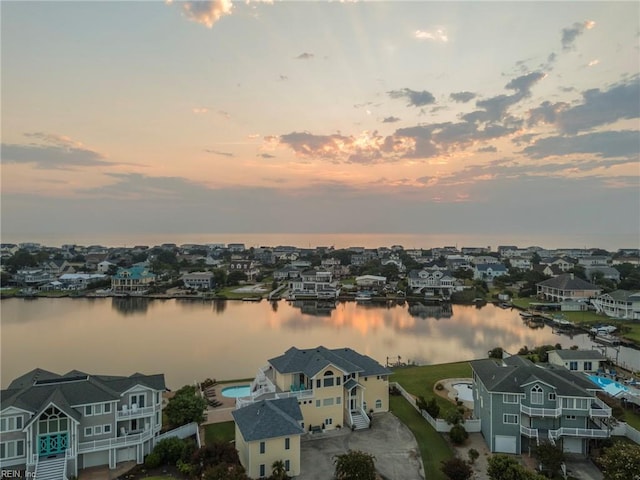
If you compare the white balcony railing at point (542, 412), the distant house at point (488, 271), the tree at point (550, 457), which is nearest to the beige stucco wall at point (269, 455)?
the tree at point (550, 457)

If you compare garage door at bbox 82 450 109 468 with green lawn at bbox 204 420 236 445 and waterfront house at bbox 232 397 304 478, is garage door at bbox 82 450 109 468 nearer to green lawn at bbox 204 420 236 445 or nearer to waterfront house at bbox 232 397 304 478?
green lawn at bbox 204 420 236 445

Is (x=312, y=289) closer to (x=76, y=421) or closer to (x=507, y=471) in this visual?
(x=76, y=421)

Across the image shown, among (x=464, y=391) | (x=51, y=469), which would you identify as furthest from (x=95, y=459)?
(x=464, y=391)

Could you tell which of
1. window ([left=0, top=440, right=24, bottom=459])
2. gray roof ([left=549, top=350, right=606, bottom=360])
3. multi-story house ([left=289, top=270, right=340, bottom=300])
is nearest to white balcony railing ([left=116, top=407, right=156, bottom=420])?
window ([left=0, top=440, right=24, bottom=459])

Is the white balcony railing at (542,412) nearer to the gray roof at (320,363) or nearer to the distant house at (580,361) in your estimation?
the gray roof at (320,363)

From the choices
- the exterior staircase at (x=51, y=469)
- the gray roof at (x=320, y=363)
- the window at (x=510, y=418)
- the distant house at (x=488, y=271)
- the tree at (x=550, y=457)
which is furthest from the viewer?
the distant house at (x=488, y=271)
